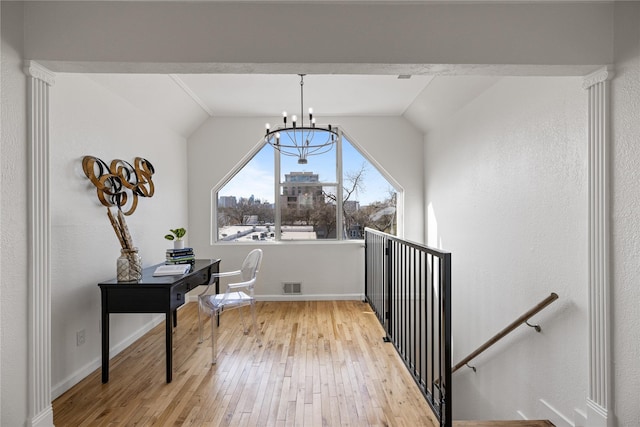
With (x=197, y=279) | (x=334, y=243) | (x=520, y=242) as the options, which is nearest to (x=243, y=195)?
(x=334, y=243)

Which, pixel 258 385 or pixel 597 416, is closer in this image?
pixel 597 416

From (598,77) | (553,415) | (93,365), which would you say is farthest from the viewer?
(93,365)

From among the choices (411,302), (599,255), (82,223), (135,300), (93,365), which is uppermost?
(82,223)

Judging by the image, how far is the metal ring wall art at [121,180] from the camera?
300cm

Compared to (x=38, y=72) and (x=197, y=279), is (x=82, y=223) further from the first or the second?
(x=38, y=72)

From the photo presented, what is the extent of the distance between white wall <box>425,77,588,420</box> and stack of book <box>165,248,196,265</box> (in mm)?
2870

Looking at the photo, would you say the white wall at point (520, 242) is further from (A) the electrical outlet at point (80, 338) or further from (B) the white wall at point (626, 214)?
(A) the electrical outlet at point (80, 338)

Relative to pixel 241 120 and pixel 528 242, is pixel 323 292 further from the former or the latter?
pixel 528 242

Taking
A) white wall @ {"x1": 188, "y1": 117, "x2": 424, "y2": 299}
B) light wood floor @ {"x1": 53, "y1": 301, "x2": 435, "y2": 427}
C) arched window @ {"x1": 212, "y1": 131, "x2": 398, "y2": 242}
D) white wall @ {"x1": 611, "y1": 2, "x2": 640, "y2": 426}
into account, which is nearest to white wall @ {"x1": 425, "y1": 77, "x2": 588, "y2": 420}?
white wall @ {"x1": 611, "y1": 2, "x2": 640, "y2": 426}

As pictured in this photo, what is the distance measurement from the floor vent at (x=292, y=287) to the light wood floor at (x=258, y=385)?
1292 millimetres

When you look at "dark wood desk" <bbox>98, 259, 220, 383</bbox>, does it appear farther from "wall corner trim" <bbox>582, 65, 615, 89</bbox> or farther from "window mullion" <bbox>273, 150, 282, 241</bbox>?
"wall corner trim" <bbox>582, 65, 615, 89</bbox>

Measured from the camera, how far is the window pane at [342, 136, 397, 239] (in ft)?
17.6

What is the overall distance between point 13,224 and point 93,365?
5.49 feet

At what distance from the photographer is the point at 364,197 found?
17.7 feet
